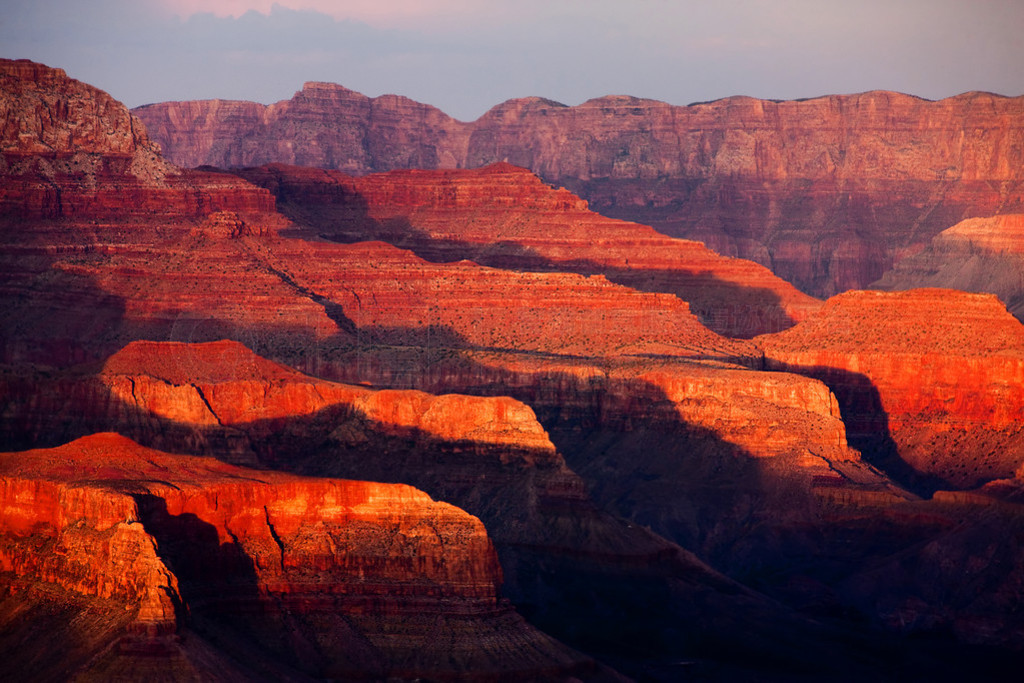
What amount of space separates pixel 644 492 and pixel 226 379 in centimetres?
1872

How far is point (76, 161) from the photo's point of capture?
155500 mm

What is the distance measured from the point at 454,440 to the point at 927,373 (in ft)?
141

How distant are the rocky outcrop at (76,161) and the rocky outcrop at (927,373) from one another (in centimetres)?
3705

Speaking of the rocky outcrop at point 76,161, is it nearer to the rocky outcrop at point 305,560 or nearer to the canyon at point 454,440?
the canyon at point 454,440

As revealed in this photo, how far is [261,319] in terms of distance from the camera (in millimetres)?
Result: 137375

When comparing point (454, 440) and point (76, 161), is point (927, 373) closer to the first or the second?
point (454, 440)

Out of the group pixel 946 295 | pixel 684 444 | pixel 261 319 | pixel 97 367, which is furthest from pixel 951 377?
pixel 97 367

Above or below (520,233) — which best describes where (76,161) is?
above

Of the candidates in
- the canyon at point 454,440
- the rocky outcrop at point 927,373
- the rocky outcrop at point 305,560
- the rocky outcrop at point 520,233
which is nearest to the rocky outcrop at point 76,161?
the canyon at point 454,440

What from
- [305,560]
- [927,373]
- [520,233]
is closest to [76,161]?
[520,233]

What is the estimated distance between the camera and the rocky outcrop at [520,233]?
172 metres

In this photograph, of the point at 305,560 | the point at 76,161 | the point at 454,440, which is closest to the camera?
the point at 305,560

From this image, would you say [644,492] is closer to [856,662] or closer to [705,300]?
[856,662]

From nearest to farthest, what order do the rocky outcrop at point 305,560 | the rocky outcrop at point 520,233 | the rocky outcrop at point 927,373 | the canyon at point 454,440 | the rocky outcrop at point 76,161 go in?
the rocky outcrop at point 305,560 < the canyon at point 454,440 < the rocky outcrop at point 927,373 < the rocky outcrop at point 76,161 < the rocky outcrop at point 520,233
